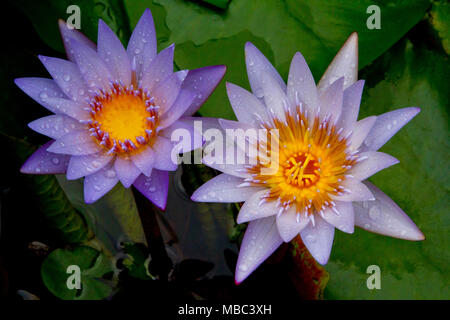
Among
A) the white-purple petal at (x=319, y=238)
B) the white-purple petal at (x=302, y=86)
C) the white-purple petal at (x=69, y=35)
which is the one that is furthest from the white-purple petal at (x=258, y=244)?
the white-purple petal at (x=69, y=35)

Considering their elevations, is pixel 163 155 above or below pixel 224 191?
above

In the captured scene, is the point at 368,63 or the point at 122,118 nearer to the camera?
the point at 122,118

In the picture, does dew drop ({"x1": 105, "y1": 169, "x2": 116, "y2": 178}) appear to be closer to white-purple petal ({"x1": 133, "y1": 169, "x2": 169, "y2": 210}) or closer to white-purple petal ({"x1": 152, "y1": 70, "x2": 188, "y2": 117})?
white-purple petal ({"x1": 133, "y1": 169, "x2": 169, "y2": 210})

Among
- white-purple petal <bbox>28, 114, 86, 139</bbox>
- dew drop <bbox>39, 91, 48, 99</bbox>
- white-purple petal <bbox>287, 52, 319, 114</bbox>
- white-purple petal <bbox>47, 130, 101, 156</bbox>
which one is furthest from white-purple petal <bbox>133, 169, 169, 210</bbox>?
white-purple petal <bbox>287, 52, 319, 114</bbox>

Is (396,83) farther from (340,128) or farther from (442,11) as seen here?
(340,128)

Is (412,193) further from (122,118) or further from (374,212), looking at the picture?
(122,118)

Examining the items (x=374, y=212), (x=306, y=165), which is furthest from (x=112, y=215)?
(x=374, y=212)
